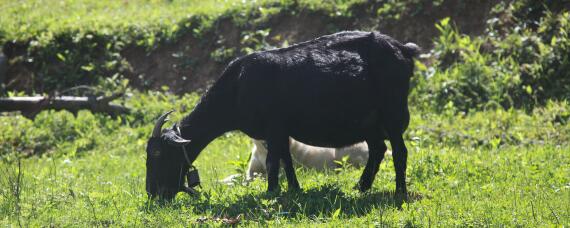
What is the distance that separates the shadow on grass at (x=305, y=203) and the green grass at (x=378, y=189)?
12 mm

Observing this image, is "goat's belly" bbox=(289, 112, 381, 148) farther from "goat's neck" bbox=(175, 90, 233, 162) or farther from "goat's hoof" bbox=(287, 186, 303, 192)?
"goat's neck" bbox=(175, 90, 233, 162)

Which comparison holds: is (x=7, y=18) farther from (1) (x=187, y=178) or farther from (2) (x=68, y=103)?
(1) (x=187, y=178)

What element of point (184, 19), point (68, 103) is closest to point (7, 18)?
point (184, 19)

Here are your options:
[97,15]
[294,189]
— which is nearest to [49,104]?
[97,15]

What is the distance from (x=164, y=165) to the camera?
8.69 metres

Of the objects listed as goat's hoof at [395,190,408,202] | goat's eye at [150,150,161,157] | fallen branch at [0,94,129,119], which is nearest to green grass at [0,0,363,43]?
fallen branch at [0,94,129,119]

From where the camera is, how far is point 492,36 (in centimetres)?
1417

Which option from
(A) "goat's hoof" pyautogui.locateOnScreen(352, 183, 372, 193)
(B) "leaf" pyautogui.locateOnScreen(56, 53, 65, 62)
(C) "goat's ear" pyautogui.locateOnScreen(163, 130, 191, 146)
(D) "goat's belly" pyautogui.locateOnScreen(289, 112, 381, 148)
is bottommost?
(B) "leaf" pyautogui.locateOnScreen(56, 53, 65, 62)

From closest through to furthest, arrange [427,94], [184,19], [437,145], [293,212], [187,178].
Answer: [293,212] < [187,178] < [437,145] < [427,94] < [184,19]

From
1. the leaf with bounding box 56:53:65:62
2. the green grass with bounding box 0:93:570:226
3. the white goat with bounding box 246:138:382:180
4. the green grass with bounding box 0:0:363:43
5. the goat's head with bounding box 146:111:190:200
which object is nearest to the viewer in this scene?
the green grass with bounding box 0:93:570:226

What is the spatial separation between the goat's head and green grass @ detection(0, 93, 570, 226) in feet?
0.46

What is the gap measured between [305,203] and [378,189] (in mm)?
1124

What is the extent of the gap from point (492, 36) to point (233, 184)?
6672 millimetres

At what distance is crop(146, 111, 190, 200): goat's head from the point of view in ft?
28.3
